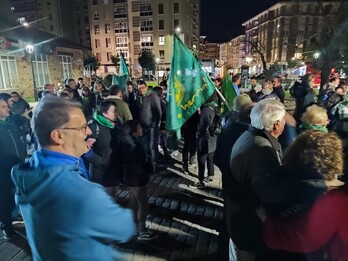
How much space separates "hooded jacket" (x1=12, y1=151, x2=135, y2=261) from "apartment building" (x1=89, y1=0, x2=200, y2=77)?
64.0 metres

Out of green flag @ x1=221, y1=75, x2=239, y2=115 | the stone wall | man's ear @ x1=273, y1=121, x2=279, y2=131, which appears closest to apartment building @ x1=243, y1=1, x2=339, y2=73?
the stone wall

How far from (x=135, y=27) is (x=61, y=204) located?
7393 cm

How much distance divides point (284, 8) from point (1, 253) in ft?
322

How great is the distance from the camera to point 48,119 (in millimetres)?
1569

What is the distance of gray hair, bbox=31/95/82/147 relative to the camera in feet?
5.13

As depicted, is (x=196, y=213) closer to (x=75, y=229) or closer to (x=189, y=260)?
(x=189, y=260)

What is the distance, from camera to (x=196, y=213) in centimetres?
481

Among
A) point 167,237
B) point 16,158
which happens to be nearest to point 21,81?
point 16,158

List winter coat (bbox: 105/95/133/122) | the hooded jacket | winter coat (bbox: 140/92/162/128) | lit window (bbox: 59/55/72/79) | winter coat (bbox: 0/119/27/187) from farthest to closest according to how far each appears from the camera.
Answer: lit window (bbox: 59/55/72/79)
winter coat (bbox: 140/92/162/128)
winter coat (bbox: 105/95/133/122)
winter coat (bbox: 0/119/27/187)
the hooded jacket

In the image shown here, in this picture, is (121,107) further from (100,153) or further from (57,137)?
(57,137)

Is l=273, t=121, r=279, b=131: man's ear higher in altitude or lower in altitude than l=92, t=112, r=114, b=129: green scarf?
higher

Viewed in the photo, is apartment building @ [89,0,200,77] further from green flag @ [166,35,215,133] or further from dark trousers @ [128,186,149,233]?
dark trousers @ [128,186,149,233]

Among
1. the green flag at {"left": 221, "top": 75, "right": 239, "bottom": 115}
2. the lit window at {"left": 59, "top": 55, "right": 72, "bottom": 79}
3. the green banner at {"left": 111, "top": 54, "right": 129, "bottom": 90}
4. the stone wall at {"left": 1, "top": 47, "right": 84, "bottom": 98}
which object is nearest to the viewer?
the green flag at {"left": 221, "top": 75, "right": 239, "bottom": 115}

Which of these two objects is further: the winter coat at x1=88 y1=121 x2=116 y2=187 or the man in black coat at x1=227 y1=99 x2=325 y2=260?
the winter coat at x1=88 y1=121 x2=116 y2=187
